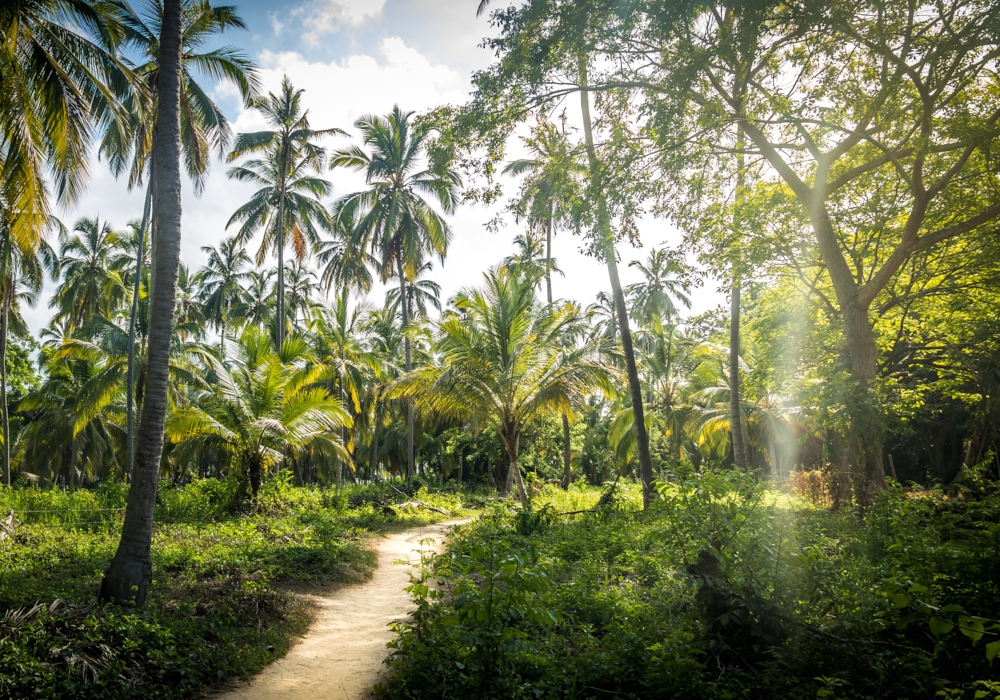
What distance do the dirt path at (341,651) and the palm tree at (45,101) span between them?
284 inches

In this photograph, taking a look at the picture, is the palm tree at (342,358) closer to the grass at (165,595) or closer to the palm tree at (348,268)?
the palm tree at (348,268)

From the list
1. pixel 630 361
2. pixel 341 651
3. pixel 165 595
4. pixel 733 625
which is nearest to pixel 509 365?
pixel 630 361

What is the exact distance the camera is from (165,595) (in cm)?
619

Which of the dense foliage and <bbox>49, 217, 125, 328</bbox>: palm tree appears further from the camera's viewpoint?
<bbox>49, 217, 125, 328</bbox>: palm tree

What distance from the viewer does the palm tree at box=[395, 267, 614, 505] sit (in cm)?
1427

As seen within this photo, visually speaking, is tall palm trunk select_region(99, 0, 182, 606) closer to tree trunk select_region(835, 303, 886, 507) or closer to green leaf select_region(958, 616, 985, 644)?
green leaf select_region(958, 616, 985, 644)

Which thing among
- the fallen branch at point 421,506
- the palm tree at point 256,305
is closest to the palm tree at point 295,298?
the palm tree at point 256,305

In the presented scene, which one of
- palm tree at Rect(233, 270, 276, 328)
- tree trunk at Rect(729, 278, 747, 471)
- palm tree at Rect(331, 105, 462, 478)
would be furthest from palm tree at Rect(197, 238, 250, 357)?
tree trunk at Rect(729, 278, 747, 471)

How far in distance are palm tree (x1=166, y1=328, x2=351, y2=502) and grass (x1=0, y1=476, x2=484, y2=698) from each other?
1286 mm

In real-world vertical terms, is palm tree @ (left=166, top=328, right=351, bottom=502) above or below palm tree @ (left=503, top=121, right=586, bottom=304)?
below

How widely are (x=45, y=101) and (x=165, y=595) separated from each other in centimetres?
729

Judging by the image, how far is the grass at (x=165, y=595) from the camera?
4.18m

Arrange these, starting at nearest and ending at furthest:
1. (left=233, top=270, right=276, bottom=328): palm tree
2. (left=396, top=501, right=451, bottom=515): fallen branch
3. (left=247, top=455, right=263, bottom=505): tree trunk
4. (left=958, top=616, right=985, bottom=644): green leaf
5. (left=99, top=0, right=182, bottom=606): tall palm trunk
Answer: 1. (left=958, top=616, right=985, bottom=644): green leaf
2. (left=99, top=0, right=182, bottom=606): tall palm trunk
3. (left=247, top=455, right=263, bottom=505): tree trunk
4. (left=396, top=501, right=451, bottom=515): fallen branch
5. (left=233, top=270, right=276, bottom=328): palm tree

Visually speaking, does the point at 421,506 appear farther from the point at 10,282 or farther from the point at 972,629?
the point at 972,629
